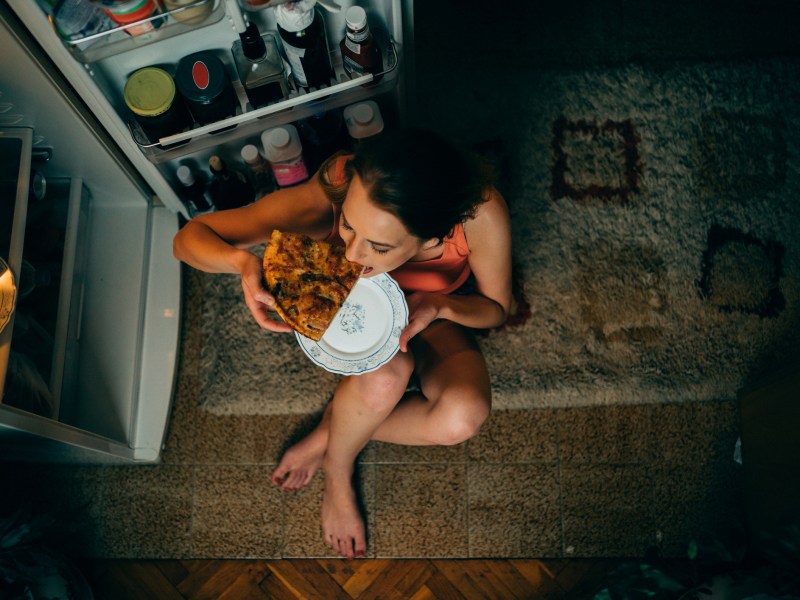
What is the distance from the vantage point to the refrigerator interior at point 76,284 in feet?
3.68

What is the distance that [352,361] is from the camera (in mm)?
1254

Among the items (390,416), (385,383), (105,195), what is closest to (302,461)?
(390,416)

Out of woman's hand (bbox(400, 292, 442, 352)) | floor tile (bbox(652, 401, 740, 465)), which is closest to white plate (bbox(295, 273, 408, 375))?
woman's hand (bbox(400, 292, 442, 352))

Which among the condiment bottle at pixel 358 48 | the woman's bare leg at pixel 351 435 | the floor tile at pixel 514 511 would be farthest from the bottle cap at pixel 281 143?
the floor tile at pixel 514 511

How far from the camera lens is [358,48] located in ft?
3.80

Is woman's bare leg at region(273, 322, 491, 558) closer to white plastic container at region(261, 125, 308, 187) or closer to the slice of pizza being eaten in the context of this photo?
the slice of pizza being eaten

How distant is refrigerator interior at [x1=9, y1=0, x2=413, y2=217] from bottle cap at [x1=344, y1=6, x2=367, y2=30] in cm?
4

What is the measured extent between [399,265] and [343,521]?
0.76 metres

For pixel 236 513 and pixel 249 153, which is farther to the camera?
pixel 236 513

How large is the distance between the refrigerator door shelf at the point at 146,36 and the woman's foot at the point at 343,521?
1071 millimetres

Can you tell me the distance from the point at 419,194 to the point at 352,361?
0.43m

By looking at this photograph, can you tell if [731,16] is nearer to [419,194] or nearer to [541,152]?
[541,152]

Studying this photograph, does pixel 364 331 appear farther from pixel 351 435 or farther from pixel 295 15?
pixel 295 15

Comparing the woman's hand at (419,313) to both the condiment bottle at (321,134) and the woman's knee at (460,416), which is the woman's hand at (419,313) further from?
the condiment bottle at (321,134)
